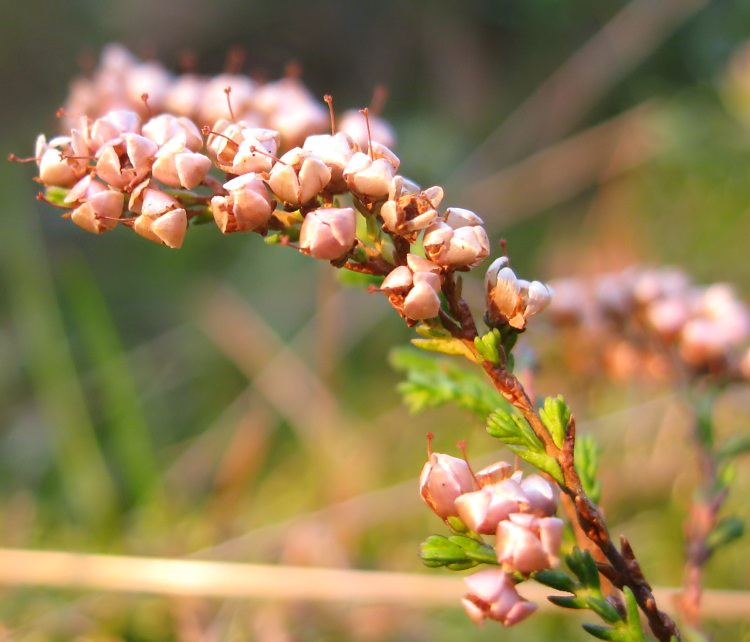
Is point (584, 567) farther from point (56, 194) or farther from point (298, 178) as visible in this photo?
point (56, 194)

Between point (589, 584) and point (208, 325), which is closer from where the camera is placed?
point (589, 584)

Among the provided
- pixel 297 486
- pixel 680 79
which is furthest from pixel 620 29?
pixel 297 486

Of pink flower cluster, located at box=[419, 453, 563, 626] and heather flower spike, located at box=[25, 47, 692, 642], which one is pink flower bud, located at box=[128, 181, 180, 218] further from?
pink flower cluster, located at box=[419, 453, 563, 626]

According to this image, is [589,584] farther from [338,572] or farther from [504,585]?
[338,572]

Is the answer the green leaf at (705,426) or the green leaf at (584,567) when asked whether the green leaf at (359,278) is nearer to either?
the green leaf at (584,567)

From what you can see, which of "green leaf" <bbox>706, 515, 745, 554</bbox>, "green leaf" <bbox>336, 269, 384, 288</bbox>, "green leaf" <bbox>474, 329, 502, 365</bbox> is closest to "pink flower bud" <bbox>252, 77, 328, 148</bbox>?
"green leaf" <bbox>336, 269, 384, 288</bbox>

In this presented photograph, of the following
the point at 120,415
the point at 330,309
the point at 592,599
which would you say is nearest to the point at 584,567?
the point at 592,599

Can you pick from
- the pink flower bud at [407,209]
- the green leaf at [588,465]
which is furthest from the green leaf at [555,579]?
the pink flower bud at [407,209]
